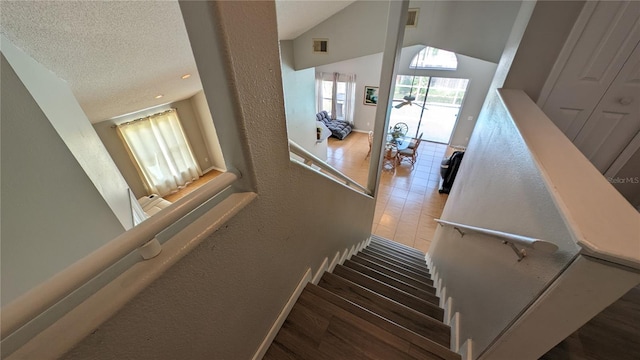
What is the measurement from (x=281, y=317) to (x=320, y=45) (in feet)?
12.3

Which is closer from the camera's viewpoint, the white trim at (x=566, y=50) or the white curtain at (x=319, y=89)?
the white trim at (x=566, y=50)

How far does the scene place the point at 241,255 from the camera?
847mm

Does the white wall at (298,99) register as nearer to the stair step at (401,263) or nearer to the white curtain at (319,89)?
the stair step at (401,263)

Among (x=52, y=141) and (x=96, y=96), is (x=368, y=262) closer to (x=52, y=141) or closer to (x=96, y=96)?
(x=52, y=141)

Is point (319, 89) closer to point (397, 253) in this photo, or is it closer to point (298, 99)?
point (298, 99)

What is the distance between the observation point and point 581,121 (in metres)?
1.72

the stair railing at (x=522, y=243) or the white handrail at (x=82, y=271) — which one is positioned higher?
the white handrail at (x=82, y=271)

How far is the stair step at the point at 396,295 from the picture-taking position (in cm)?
170

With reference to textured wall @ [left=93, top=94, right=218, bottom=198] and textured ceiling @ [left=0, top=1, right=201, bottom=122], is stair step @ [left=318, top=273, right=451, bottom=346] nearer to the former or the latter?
textured ceiling @ [left=0, top=1, right=201, bottom=122]

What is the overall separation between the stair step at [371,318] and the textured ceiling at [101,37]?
1947mm

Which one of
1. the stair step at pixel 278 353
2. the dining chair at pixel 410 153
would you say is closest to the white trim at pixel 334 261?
the stair step at pixel 278 353

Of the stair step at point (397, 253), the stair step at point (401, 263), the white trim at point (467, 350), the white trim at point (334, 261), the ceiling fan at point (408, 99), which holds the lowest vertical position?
the stair step at point (397, 253)

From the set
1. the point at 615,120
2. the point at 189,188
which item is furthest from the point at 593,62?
the point at 189,188

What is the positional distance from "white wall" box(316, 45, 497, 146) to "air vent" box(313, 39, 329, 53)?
3267mm
